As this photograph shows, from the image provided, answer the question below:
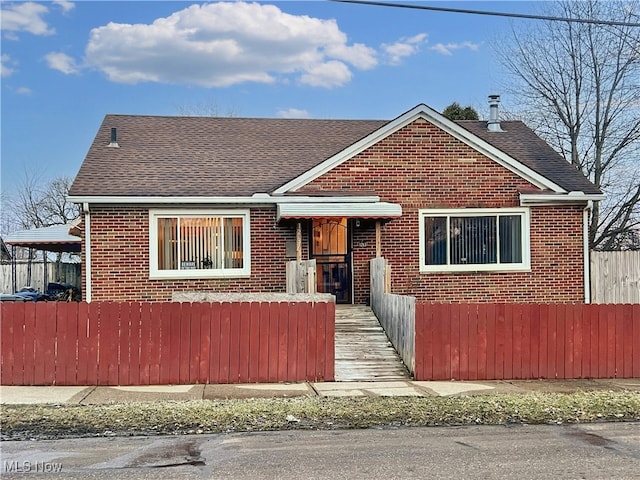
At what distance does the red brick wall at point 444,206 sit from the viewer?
612 inches

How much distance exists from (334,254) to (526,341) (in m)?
5.42

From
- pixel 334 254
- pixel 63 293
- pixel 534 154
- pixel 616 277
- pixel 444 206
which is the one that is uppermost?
pixel 534 154

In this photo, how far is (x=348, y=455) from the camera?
22.6 ft

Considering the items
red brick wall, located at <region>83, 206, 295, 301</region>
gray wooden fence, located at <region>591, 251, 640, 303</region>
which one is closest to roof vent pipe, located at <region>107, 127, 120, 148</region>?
red brick wall, located at <region>83, 206, 295, 301</region>

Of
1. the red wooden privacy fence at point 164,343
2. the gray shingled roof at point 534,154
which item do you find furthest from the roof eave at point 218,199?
the red wooden privacy fence at point 164,343

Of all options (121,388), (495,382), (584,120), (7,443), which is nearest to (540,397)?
(495,382)

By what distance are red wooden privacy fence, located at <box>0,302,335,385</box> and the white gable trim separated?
4915mm

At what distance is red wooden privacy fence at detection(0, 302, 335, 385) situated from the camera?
415 inches

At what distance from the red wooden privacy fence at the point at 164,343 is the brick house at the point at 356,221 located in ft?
12.4

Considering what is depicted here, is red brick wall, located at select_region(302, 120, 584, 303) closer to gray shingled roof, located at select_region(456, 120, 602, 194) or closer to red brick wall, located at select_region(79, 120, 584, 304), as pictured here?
red brick wall, located at select_region(79, 120, 584, 304)

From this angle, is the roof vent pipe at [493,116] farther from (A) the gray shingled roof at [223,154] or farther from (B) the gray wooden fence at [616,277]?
(B) the gray wooden fence at [616,277]

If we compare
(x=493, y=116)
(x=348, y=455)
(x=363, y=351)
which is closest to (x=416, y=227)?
(x=363, y=351)

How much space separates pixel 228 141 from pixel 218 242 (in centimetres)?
422

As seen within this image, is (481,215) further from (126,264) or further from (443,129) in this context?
(126,264)
